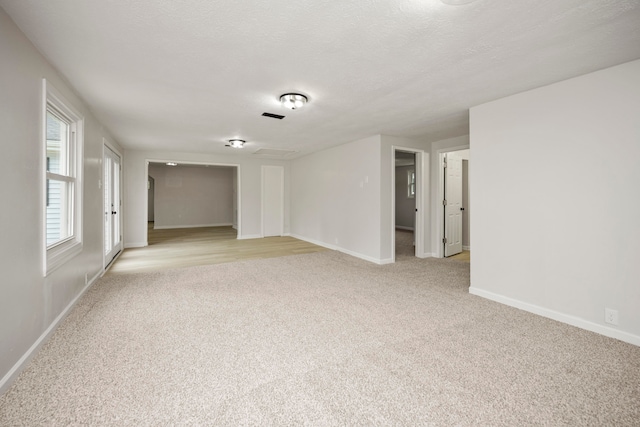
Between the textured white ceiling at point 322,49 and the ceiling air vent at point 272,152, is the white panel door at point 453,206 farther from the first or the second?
the ceiling air vent at point 272,152

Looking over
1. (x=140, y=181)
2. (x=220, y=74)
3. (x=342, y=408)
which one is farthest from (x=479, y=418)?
(x=140, y=181)

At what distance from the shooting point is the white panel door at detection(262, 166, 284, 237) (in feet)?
26.1

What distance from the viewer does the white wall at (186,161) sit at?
6480mm

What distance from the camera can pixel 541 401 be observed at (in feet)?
5.24

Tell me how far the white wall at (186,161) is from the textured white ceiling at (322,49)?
11.1 ft

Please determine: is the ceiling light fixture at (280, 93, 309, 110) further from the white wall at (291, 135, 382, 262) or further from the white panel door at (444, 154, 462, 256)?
the white panel door at (444, 154, 462, 256)

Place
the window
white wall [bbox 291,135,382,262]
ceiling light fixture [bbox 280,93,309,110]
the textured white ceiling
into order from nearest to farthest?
the textured white ceiling
ceiling light fixture [bbox 280,93,309,110]
white wall [bbox 291,135,382,262]
the window

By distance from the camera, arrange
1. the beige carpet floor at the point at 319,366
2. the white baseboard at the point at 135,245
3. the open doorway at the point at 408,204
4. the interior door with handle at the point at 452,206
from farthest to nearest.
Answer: the white baseboard at the point at 135,245 < the interior door with handle at the point at 452,206 < the open doorway at the point at 408,204 < the beige carpet floor at the point at 319,366

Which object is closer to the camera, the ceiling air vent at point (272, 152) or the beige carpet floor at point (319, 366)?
the beige carpet floor at point (319, 366)

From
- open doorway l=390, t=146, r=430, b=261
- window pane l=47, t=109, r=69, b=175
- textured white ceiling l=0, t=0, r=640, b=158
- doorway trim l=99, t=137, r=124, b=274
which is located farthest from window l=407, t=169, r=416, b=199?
window pane l=47, t=109, r=69, b=175

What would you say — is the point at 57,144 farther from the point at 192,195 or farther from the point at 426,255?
the point at 192,195

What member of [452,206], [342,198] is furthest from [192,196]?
[452,206]

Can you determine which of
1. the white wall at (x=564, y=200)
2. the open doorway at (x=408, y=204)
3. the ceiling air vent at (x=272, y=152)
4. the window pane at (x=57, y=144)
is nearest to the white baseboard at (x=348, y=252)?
the open doorway at (x=408, y=204)

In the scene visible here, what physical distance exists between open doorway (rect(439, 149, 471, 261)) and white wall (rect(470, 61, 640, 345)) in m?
2.19
